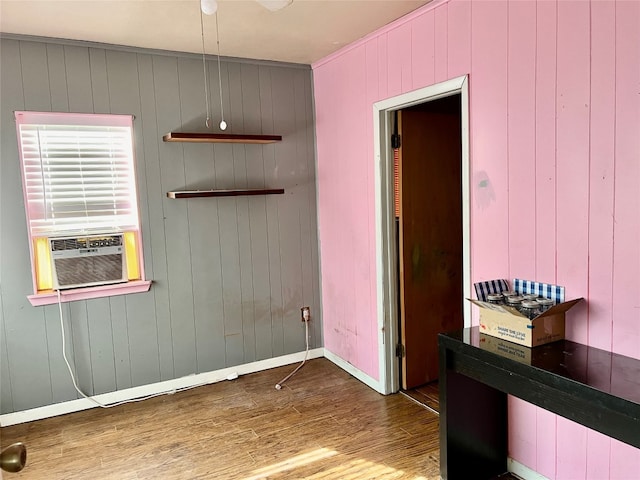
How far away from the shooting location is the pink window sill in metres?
3.06

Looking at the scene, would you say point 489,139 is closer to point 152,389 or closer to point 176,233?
point 176,233

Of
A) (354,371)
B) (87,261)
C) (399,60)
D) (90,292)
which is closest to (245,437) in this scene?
(354,371)

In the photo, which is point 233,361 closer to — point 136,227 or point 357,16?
point 136,227

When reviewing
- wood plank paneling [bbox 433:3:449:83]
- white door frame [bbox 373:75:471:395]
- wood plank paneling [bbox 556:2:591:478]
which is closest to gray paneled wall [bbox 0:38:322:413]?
white door frame [bbox 373:75:471:395]

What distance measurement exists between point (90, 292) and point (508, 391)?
2.65m

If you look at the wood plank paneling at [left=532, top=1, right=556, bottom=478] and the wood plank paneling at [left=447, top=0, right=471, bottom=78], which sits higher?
the wood plank paneling at [left=447, top=0, right=471, bottom=78]

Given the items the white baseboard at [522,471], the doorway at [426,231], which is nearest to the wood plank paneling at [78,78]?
the doorway at [426,231]

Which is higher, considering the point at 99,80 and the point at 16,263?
the point at 99,80

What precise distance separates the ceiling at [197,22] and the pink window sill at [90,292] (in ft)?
5.29

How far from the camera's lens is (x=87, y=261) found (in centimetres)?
314

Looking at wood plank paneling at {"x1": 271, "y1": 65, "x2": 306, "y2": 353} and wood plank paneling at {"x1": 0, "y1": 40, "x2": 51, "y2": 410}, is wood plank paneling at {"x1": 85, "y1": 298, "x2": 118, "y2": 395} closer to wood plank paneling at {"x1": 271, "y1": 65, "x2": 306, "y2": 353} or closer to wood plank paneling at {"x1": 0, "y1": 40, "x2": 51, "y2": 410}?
wood plank paneling at {"x1": 0, "y1": 40, "x2": 51, "y2": 410}

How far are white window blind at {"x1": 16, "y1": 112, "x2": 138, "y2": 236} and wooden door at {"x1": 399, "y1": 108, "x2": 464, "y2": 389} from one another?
1.91m

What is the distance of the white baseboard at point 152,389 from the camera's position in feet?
10.1

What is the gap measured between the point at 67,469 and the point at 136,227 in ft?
5.06
